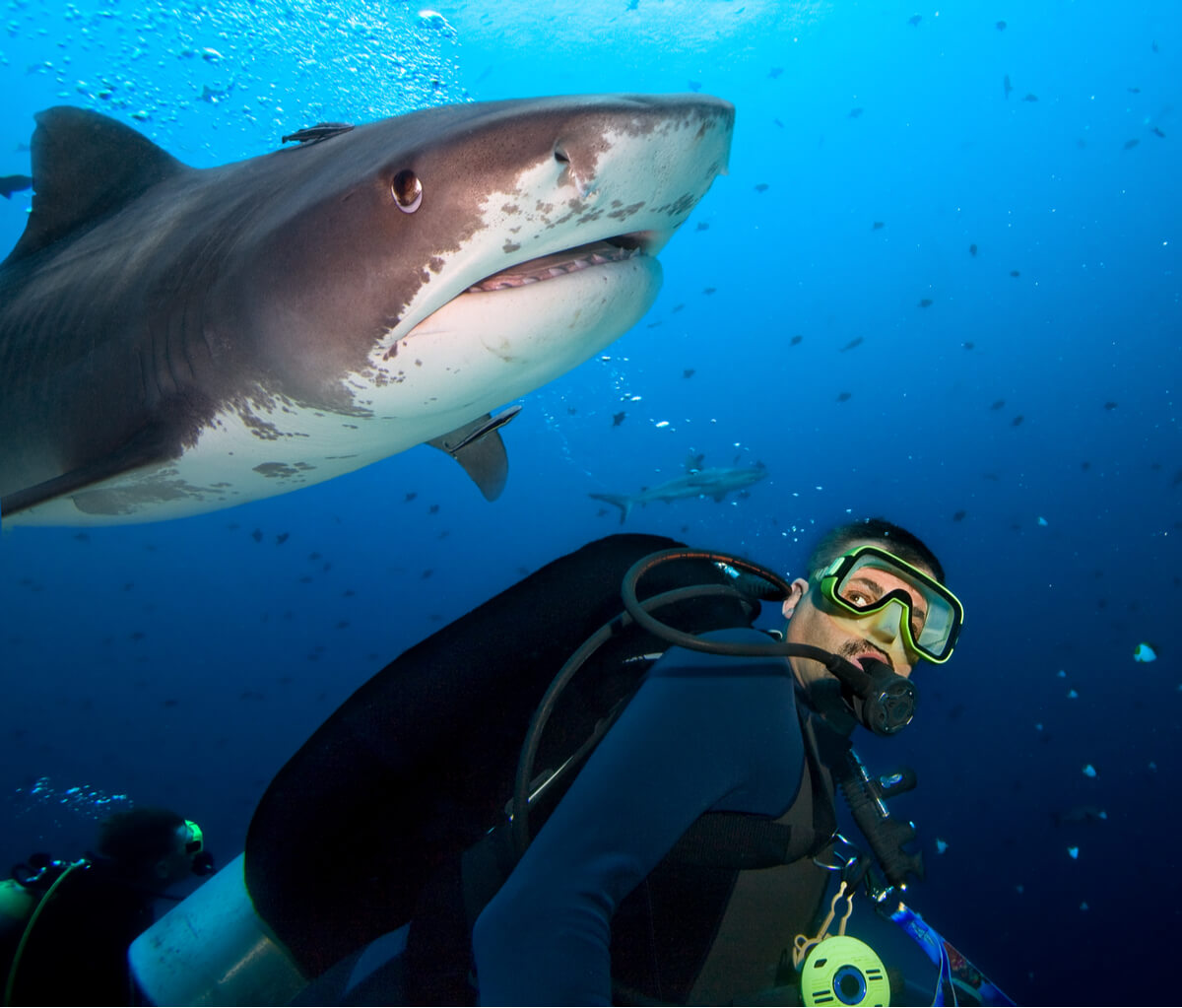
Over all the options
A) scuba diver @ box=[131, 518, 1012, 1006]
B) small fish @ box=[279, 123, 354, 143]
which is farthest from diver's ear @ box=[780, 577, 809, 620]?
small fish @ box=[279, 123, 354, 143]

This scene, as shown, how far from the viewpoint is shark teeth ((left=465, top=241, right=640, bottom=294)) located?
164 centimetres

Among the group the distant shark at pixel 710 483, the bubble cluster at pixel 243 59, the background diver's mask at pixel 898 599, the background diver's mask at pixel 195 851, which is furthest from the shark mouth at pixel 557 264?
the bubble cluster at pixel 243 59

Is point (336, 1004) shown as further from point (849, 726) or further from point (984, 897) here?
point (984, 897)

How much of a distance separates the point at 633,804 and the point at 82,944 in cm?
290

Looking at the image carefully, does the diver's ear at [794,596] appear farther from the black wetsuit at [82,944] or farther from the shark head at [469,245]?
the black wetsuit at [82,944]

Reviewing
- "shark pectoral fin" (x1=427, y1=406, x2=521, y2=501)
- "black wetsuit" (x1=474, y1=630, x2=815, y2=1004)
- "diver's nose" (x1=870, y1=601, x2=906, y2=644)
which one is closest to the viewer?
"black wetsuit" (x1=474, y1=630, x2=815, y2=1004)

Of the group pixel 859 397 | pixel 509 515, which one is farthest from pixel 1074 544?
pixel 509 515

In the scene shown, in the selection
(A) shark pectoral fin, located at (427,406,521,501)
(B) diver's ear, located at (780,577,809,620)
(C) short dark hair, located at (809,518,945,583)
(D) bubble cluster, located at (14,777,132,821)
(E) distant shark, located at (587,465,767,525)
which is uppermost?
(A) shark pectoral fin, located at (427,406,521,501)

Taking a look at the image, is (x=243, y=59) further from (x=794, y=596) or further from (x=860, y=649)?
(x=860, y=649)

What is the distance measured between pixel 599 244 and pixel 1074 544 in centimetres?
4345

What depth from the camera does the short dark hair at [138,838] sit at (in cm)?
309

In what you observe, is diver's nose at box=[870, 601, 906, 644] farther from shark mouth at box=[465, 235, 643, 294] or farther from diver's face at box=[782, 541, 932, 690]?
shark mouth at box=[465, 235, 643, 294]

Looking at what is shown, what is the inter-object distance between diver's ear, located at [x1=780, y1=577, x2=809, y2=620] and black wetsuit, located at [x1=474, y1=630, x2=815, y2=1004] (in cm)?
87

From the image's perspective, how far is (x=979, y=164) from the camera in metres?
29.5
